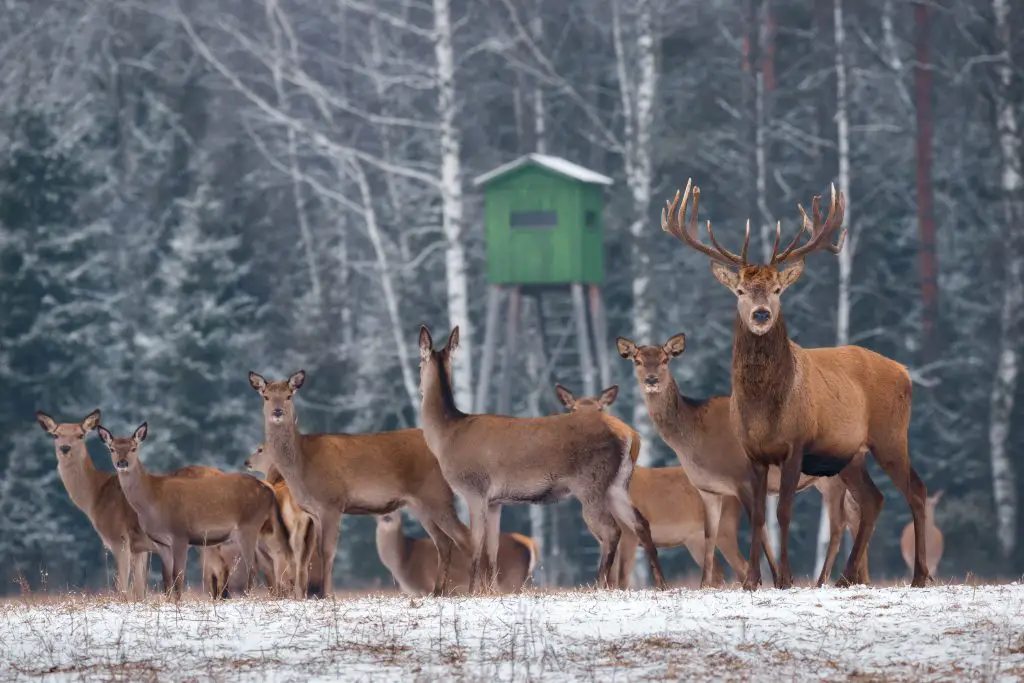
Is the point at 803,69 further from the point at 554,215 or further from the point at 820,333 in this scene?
the point at 554,215

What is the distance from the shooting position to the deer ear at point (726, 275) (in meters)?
13.5

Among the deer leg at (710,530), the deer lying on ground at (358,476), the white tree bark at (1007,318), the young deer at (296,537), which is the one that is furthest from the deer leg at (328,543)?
the white tree bark at (1007,318)

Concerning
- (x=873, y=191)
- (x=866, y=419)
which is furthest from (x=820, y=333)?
(x=866, y=419)

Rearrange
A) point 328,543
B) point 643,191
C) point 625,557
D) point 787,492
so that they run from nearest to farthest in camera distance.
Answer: point 787,492, point 328,543, point 625,557, point 643,191

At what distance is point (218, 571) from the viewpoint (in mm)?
17500

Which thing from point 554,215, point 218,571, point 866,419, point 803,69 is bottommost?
point 218,571

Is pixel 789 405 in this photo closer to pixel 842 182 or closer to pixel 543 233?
pixel 543 233

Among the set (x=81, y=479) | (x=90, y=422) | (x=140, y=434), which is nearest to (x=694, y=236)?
(x=140, y=434)

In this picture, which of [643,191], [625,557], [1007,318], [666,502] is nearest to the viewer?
[625,557]

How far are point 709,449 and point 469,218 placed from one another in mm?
21725

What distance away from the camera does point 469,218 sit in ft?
120

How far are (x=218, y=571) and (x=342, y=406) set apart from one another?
52.8 ft

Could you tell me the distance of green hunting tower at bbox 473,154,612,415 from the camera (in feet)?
91.5

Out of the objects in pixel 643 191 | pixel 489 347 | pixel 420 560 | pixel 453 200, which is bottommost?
pixel 420 560
